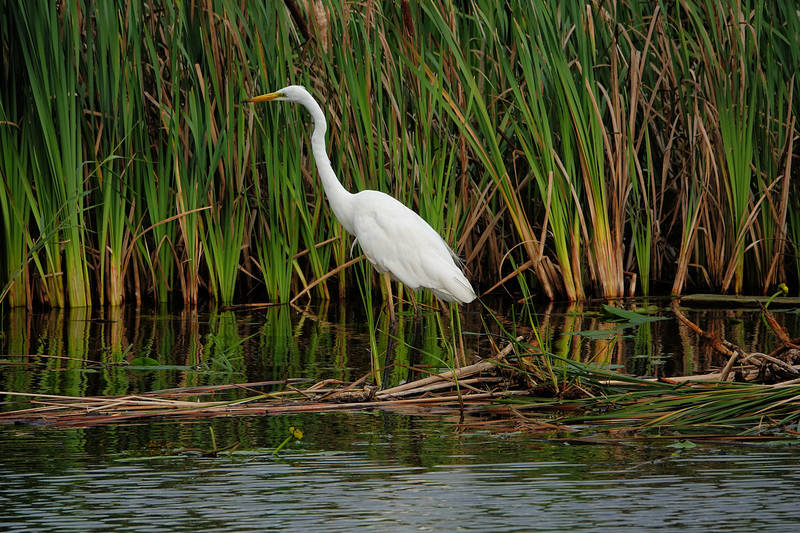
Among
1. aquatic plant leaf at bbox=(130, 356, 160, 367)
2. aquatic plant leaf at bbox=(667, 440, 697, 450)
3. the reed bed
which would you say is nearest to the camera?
aquatic plant leaf at bbox=(667, 440, 697, 450)

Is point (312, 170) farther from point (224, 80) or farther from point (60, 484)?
point (60, 484)

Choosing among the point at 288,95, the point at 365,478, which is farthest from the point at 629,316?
the point at 365,478

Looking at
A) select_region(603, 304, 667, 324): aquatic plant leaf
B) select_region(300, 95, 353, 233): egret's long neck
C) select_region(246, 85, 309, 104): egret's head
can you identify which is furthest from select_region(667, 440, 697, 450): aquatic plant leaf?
select_region(603, 304, 667, 324): aquatic plant leaf

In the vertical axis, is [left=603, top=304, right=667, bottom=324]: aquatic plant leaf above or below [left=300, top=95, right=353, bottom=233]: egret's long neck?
below

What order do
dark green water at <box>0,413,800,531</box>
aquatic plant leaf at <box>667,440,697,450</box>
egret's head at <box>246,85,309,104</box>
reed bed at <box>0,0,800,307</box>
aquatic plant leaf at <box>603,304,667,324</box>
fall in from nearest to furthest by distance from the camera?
dark green water at <box>0,413,800,531</box> < aquatic plant leaf at <box>667,440,697,450</box> < egret's head at <box>246,85,309,104</box> < aquatic plant leaf at <box>603,304,667,324</box> < reed bed at <box>0,0,800,307</box>

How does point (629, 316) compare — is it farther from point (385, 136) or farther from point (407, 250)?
point (385, 136)

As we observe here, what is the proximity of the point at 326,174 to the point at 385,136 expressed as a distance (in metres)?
1.80

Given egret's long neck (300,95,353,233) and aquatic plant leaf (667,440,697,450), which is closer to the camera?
aquatic plant leaf (667,440,697,450)

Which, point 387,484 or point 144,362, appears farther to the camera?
point 144,362

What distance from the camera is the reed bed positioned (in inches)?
257

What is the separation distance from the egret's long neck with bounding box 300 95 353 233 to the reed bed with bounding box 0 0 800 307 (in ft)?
2.50

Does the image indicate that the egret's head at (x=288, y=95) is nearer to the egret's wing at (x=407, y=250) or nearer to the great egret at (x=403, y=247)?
the great egret at (x=403, y=247)

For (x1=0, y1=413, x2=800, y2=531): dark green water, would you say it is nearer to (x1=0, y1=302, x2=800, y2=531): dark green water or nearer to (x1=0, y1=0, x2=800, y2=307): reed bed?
(x1=0, y1=302, x2=800, y2=531): dark green water

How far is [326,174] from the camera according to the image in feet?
18.1
